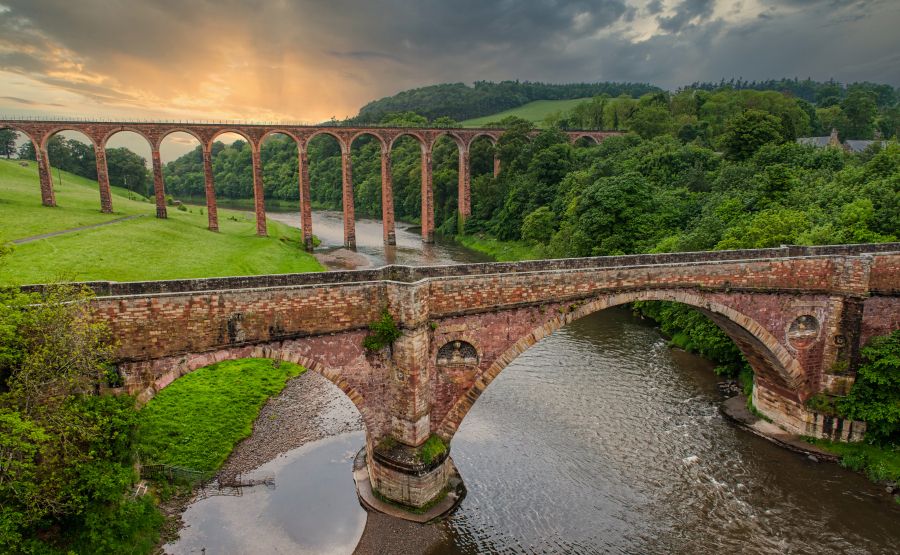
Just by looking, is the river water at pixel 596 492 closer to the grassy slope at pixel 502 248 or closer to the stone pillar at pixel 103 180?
the grassy slope at pixel 502 248

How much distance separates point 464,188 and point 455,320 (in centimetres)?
5718

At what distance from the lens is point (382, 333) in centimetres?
1583

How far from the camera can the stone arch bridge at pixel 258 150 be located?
47062mm

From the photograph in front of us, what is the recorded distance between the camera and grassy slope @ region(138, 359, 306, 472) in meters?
19.5

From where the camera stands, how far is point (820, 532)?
16422mm

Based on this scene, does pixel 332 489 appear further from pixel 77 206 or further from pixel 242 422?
pixel 77 206

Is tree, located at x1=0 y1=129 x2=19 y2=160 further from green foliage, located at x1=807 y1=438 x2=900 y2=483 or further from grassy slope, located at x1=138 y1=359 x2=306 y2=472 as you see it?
green foliage, located at x1=807 y1=438 x2=900 y2=483

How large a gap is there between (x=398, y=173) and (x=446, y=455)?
3170 inches

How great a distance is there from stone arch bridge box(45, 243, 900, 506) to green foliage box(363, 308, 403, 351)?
0.21 metres

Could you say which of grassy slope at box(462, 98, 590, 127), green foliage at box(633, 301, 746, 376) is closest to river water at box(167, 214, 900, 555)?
green foliage at box(633, 301, 746, 376)

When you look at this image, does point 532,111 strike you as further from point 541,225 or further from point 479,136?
point 541,225

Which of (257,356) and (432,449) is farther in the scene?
(432,449)

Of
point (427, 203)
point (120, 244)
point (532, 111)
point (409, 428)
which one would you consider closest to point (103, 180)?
point (120, 244)

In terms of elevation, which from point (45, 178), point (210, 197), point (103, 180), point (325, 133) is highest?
point (325, 133)
